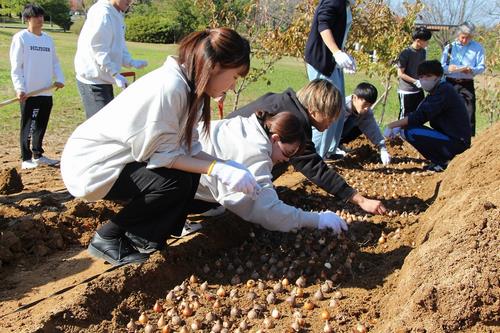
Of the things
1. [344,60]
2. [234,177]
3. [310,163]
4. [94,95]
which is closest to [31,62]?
[94,95]

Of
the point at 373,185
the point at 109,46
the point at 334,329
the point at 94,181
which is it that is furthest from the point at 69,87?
the point at 334,329

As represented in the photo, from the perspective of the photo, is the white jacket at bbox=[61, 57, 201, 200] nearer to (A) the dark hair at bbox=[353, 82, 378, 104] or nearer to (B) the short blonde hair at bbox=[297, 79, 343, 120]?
(B) the short blonde hair at bbox=[297, 79, 343, 120]

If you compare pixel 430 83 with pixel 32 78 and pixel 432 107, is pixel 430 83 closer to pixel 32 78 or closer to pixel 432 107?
pixel 432 107

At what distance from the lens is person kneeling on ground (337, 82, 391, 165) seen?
543 cm

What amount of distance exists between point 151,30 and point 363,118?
3386cm

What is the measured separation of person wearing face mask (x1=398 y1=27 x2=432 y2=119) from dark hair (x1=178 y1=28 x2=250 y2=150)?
4686mm

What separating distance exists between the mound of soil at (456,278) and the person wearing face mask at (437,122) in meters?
2.92

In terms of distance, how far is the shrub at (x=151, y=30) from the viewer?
37.5 m

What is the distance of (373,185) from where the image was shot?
5.13 m

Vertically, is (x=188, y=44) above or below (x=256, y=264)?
above

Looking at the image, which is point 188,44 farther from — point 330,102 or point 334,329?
point 334,329

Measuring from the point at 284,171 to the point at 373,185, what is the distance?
36.5 inches

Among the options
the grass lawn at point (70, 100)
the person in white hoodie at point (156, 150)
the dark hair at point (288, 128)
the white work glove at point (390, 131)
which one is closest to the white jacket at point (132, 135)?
the person in white hoodie at point (156, 150)

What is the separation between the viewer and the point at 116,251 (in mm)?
3186
